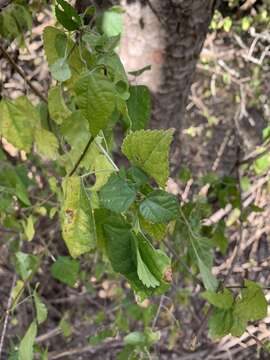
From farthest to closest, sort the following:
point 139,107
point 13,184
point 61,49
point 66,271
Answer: point 66,271, point 13,184, point 139,107, point 61,49

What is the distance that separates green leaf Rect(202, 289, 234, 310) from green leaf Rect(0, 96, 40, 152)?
353mm

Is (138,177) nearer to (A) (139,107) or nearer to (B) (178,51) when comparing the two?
(A) (139,107)

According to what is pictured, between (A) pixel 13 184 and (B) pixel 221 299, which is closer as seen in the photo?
(B) pixel 221 299

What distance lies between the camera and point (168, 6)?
945 mm

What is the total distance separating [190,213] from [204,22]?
0.40 m

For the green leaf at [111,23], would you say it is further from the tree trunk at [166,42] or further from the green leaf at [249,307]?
the green leaf at [249,307]

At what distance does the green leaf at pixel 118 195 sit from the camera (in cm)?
48

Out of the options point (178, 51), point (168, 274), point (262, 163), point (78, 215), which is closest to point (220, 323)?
point (168, 274)

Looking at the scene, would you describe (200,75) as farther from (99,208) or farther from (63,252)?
(99,208)

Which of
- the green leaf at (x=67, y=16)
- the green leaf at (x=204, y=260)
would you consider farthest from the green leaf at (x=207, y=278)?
the green leaf at (x=67, y=16)

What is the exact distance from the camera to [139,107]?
71 centimetres

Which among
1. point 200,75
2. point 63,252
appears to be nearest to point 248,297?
point 63,252

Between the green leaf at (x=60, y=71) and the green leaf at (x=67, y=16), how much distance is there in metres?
0.04

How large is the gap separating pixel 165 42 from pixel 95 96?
576 millimetres
